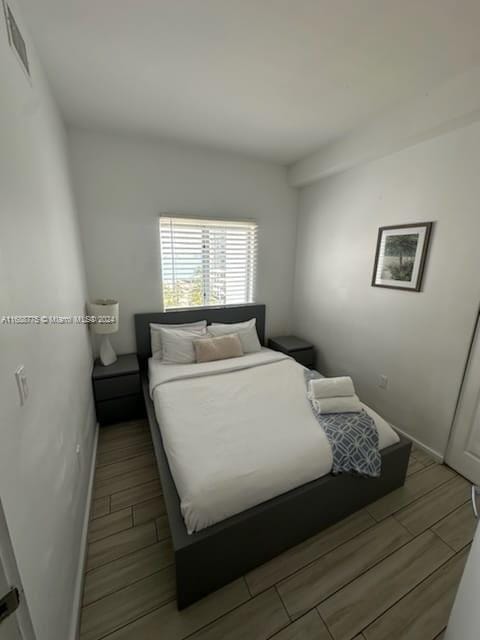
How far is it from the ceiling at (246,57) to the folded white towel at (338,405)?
208 cm

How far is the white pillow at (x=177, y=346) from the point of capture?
8.70 ft

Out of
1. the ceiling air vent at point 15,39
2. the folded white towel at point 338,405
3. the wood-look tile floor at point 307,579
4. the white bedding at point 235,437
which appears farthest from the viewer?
the folded white towel at point 338,405

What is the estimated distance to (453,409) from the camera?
78.7 inches

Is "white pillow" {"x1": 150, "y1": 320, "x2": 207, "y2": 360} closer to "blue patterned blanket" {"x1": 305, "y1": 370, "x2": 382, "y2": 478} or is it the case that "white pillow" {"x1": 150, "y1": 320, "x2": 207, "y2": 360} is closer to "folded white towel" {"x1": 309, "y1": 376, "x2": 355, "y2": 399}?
"folded white towel" {"x1": 309, "y1": 376, "x2": 355, "y2": 399}

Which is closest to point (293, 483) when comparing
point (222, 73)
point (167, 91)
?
point (222, 73)

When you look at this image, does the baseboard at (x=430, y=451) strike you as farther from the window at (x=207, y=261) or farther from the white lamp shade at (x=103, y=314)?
the white lamp shade at (x=103, y=314)

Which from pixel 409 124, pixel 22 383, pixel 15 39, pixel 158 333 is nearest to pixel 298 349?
pixel 158 333

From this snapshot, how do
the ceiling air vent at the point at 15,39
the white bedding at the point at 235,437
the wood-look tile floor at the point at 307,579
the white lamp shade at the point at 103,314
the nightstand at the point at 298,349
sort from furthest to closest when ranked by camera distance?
the nightstand at the point at 298,349, the white lamp shade at the point at 103,314, the white bedding at the point at 235,437, the wood-look tile floor at the point at 307,579, the ceiling air vent at the point at 15,39

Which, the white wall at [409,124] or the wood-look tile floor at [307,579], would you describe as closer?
the wood-look tile floor at [307,579]

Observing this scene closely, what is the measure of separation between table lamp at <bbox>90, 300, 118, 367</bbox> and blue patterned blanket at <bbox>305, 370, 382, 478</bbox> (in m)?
1.93

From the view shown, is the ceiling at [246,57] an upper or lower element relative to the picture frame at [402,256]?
upper

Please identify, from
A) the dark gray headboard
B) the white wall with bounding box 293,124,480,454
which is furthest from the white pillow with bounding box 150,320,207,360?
the white wall with bounding box 293,124,480,454

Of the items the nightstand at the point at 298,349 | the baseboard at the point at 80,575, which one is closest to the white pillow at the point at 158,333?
the nightstand at the point at 298,349

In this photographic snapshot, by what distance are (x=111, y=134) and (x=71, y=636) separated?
3328mm
